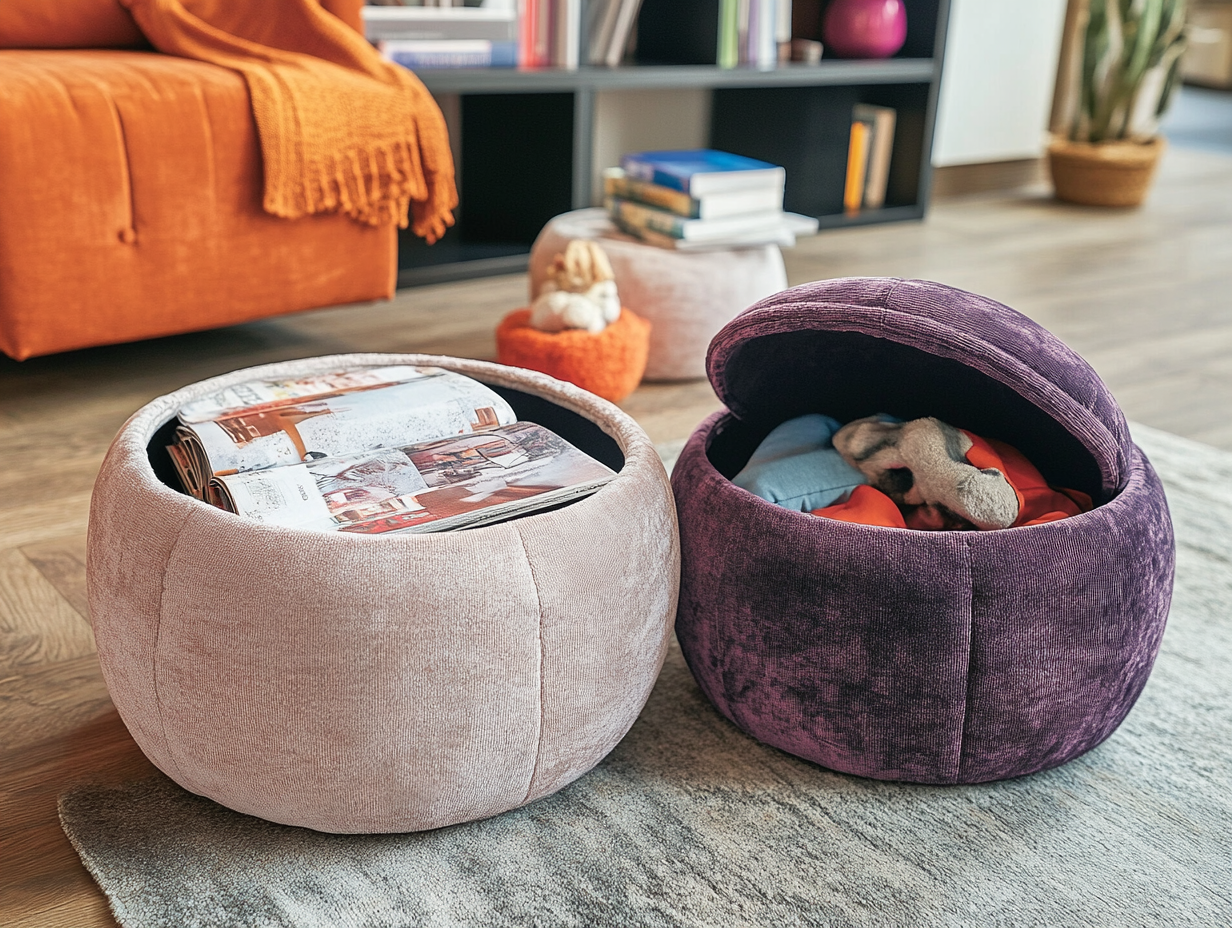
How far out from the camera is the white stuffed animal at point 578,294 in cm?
179

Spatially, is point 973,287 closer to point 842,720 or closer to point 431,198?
point 431,198

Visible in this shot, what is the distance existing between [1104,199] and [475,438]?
3281 millimetres

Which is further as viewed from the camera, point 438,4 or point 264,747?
point 438,4

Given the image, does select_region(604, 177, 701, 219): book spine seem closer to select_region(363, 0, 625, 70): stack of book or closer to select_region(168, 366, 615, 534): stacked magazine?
select_region(363, 0, 625, 70): stack of book

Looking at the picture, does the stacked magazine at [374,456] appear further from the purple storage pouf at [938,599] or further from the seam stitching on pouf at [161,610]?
the purple storage pouf at [938,599]

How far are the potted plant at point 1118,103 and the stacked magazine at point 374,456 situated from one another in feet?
10.4

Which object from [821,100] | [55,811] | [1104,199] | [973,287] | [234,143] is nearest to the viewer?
[55,811]

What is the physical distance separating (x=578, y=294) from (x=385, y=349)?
17.7 inches

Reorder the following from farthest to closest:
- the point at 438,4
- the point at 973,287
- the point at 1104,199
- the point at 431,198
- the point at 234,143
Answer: the point at 1104,199 → the point at 973,287 → the point at 438,4 → the point at 431,198 → the point at 234,143

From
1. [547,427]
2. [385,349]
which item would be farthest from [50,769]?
[385,349]

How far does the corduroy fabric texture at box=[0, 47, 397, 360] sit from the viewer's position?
168 centimetres

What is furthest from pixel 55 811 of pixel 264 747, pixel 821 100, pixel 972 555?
pixel 821 100

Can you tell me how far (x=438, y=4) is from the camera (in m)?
2.49

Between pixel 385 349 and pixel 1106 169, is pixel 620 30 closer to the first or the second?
pixel 385 349
